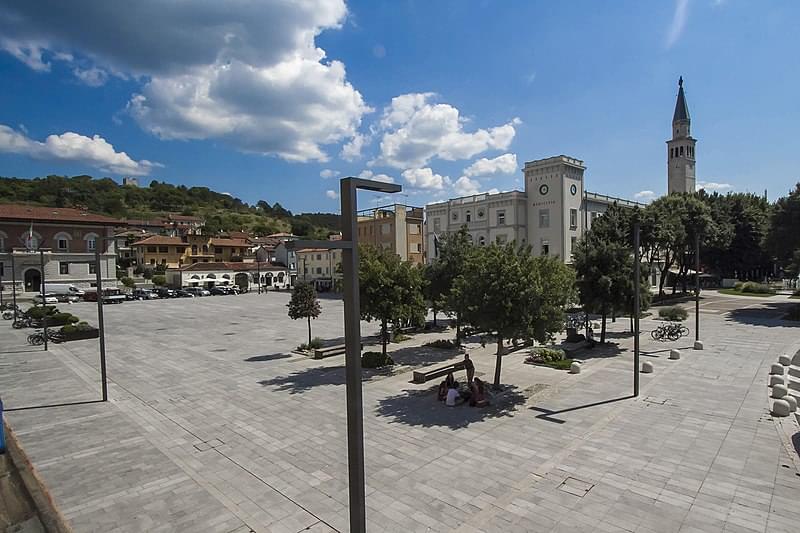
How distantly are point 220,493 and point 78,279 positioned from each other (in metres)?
67.9

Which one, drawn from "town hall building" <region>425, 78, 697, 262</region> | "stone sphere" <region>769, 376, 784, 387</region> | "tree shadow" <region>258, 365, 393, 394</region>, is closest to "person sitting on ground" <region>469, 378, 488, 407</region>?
"tree shadow" <region>258, 365, 393, 394</region>

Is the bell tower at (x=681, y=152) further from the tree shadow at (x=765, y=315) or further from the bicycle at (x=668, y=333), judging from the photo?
the bicycle at (x=668, y=333)

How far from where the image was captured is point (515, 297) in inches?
526

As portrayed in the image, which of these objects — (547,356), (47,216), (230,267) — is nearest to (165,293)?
(230,267)

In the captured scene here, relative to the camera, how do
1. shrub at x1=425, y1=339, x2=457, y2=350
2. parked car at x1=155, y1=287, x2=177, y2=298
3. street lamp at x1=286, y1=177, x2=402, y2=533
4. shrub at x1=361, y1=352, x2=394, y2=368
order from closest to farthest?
street lamp at x1=286, y1=177, x2=402, y2=533
shrub at x1=361, y1=352, x2=394, y2=368
shrub at x1=425, y1=339, x2=457, y2=350
parked car at x1=155, y1=287, x2=177, y2=298

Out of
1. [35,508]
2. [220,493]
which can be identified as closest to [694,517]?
[220,493]

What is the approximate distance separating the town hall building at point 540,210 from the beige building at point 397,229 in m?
2.58

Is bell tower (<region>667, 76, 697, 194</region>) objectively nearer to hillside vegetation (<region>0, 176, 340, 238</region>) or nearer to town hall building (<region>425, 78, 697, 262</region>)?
town hall building (<region>425, 78, 697, 262</region>)

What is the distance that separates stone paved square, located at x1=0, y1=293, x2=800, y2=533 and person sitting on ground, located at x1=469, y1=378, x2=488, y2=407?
1.31 ft

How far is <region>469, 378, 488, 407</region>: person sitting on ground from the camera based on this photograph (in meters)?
13.2

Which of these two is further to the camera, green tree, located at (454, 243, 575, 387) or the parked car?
the parked car

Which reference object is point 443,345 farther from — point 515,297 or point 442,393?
point 515,297

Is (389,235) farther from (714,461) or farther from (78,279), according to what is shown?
(714,461)

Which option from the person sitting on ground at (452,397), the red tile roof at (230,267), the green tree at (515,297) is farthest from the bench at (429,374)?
the red tile roof at (230,267)
